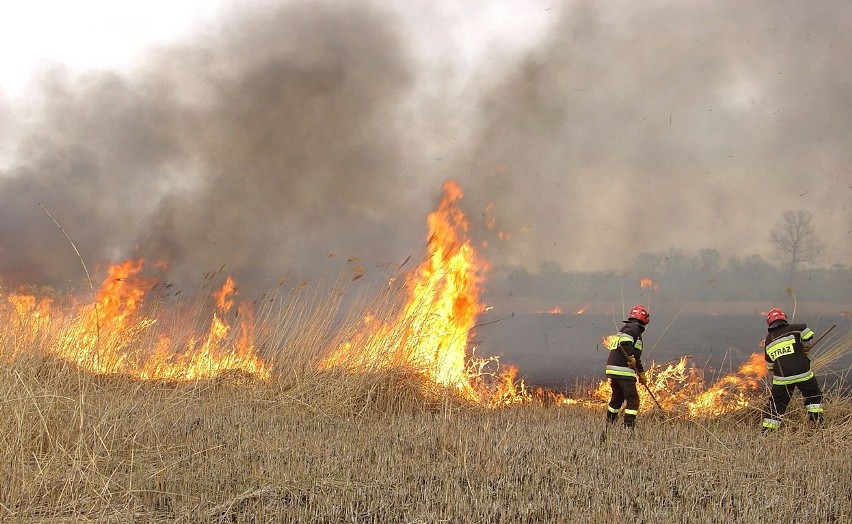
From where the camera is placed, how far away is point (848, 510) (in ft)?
15.4

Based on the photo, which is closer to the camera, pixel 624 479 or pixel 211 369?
pixel 624 479

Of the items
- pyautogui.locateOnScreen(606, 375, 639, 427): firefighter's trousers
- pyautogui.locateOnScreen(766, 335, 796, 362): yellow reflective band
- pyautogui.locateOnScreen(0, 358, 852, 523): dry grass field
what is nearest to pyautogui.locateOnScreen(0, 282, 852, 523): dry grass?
pyautogui.locateOnScreen(0, 358, 852, 523): dry grass field

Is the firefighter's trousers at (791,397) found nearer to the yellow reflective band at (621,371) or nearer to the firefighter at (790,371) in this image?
the firefighter at (790,371)

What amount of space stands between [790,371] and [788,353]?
0.22m

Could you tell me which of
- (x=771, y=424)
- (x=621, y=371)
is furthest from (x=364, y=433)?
(x=771, y=424)

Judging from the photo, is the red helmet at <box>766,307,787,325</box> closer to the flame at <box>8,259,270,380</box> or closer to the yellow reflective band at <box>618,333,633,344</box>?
the yellow reflective band at <box>618,333,633,344</box>

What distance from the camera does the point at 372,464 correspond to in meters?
5.68

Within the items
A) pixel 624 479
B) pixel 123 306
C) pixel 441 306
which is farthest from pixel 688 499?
pixel 123 306

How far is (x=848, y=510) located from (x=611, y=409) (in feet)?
12.1

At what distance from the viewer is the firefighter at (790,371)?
8180 mm

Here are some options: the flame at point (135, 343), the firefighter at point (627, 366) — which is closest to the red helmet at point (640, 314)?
the firefighter at point (627, 366)

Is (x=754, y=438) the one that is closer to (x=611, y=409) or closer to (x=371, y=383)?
(x=611, y=409)

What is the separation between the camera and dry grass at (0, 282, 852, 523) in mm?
4402

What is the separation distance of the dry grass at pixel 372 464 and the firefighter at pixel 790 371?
0.29m
